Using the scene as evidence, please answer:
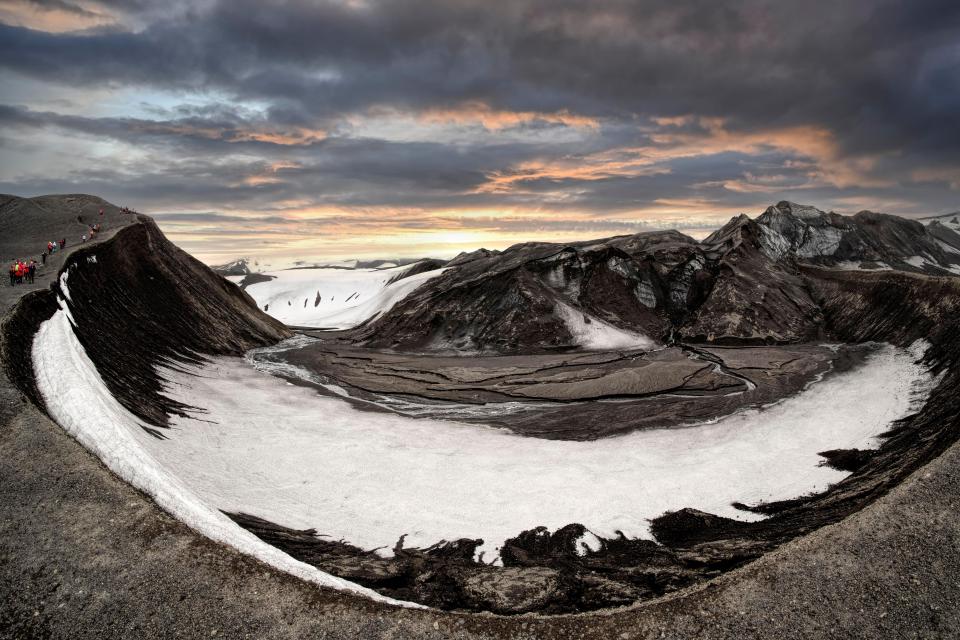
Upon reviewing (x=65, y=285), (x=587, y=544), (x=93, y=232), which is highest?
(x=93, y=232)

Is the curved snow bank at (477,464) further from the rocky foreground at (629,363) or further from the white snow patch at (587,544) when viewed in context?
the rocky foreground at (629,363)

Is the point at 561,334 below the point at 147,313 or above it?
below

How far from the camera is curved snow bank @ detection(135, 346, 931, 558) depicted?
15.6 metres

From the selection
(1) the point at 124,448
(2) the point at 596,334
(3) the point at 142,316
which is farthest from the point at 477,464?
(2) the point at 596,334

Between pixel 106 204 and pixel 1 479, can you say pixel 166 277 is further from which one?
pixel 1 479

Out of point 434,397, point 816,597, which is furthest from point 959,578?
point 434,397

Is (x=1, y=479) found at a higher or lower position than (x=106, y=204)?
lower

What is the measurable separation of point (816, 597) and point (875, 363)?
33.1 m

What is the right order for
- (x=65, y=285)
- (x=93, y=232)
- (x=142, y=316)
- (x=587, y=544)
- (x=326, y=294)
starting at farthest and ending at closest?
1. (x=326, y=294)
2. (x=93, y=232)
3. (x=142, y=316)
4. (x=65, y=285)
5. (x=587, y=544)

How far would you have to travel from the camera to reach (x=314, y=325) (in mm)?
74438

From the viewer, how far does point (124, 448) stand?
1141 centimetres

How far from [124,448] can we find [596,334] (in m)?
43.5

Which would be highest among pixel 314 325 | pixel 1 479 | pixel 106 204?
pixel 106 204

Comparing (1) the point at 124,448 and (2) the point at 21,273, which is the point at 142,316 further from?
(1) the point at 124,448
